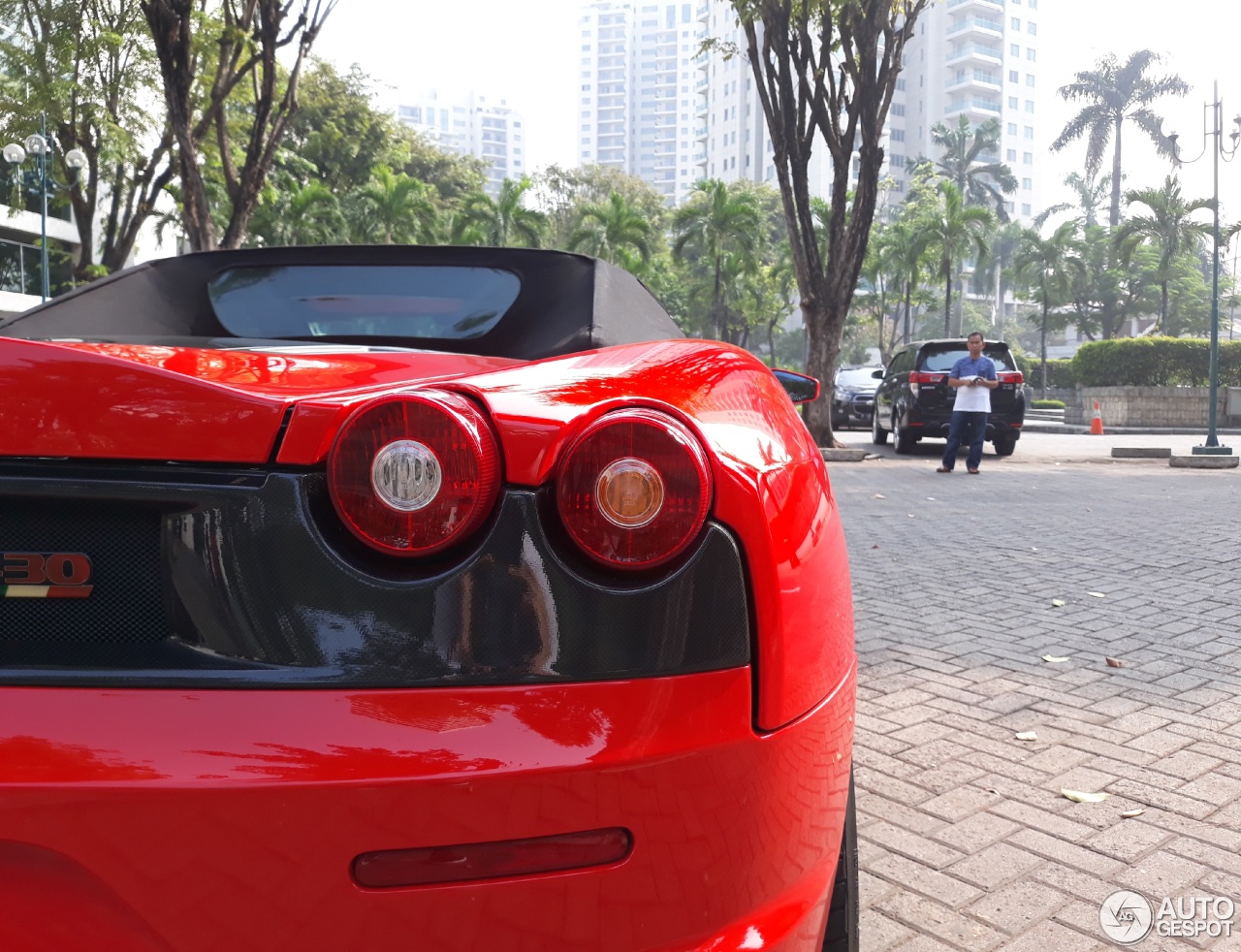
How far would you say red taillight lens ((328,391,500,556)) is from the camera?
125cm

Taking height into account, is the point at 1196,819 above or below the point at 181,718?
below

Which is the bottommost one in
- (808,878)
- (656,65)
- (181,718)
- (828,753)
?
(808,878)

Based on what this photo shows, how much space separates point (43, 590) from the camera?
127cm

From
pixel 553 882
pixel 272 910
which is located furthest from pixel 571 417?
pixel 272 910

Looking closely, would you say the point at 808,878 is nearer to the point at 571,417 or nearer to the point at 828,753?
the point at 828,753

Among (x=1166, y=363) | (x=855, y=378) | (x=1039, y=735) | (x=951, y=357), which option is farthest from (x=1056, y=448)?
(x=1039, y=735)

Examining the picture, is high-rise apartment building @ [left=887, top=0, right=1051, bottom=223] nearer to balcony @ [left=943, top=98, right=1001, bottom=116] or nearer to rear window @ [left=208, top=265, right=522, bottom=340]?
balcony @ [left=943, top=98, right=1001, bottom=116]

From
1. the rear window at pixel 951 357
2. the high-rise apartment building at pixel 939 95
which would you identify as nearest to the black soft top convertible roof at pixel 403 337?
the rear window at pixel 951 357

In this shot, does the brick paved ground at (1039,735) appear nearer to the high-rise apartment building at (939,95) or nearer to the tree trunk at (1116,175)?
the tree trunk at (1116,175)

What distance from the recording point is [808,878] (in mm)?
1424

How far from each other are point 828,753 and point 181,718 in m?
0.83

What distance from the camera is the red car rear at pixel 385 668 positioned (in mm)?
1151

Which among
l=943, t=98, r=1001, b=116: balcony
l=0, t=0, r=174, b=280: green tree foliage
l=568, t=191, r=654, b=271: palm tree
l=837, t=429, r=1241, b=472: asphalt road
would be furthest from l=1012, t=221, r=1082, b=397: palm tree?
l=943, t=98, r=1001, b=116: balcony

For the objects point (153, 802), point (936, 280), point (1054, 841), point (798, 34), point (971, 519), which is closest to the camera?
point (153, 802)
